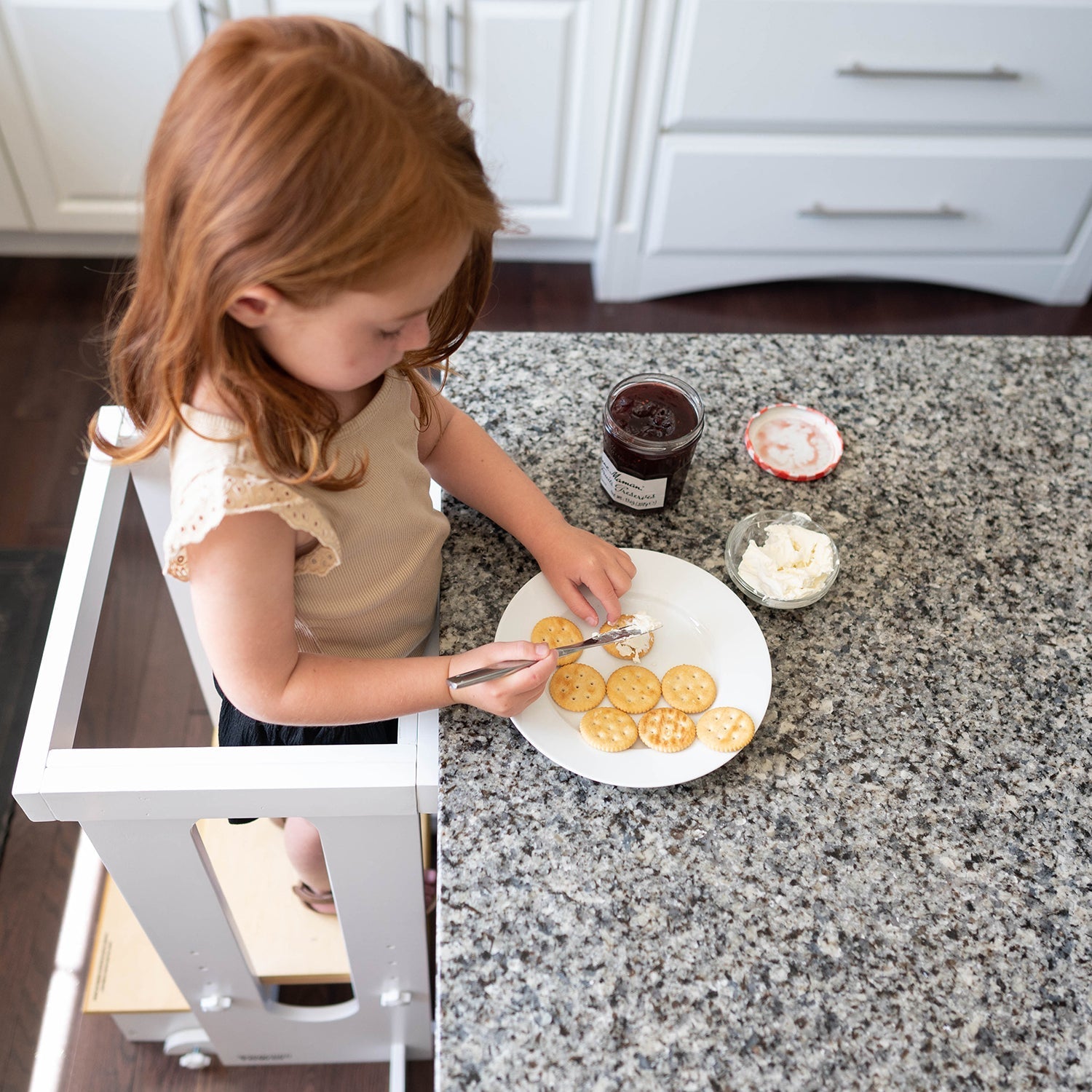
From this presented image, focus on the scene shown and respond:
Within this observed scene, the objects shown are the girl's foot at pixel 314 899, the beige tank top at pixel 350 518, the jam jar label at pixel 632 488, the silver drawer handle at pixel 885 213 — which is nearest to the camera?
the beige tank top at pixel 350 518

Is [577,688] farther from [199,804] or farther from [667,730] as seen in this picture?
[199,804]

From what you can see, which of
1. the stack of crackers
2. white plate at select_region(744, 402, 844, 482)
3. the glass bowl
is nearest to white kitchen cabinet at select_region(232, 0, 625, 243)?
white plate at select_region(744, 402, 844, 482)

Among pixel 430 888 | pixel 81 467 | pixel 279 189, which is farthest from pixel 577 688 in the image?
pixel 81 467

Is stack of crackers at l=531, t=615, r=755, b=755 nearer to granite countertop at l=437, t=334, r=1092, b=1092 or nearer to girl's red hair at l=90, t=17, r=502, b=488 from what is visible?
granite countertop at l=437, t=334, r=1092, b=1092

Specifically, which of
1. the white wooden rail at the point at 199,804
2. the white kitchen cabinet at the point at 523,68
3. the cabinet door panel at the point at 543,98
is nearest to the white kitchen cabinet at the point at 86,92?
the white kitchen cabinet at the point at 523,68

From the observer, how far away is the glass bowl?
82 cm

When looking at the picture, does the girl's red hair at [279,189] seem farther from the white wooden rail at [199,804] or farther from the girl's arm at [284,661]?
the white wooden rail at [199,804]

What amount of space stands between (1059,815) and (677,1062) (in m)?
0.34

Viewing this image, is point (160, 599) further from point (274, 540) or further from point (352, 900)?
point (274, 540)

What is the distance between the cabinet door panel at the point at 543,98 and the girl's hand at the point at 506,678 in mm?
1304

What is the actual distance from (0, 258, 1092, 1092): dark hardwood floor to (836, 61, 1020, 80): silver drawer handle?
0.57 meters

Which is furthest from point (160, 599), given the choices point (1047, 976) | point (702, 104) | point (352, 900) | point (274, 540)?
point (1047, 976)

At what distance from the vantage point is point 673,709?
76cm

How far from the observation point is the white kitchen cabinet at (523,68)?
188cm
